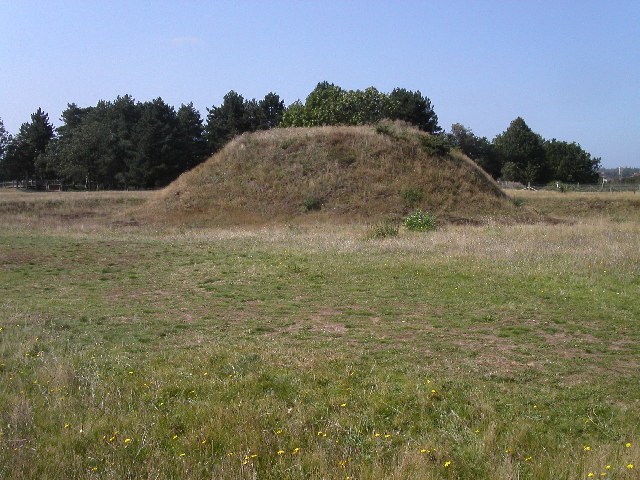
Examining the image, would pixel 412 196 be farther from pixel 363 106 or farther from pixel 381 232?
pixel 363 106

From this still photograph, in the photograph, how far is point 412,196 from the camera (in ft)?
122

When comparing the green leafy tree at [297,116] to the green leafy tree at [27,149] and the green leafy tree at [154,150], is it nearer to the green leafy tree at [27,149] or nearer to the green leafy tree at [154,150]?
the green leafy tree at [154,150]

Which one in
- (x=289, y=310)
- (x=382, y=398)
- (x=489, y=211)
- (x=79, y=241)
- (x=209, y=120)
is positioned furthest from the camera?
(x=209, y=120)

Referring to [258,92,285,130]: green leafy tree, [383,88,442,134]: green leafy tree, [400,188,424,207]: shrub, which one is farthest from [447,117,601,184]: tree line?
[400,188,424,207]: shrub

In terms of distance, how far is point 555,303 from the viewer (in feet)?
42.2

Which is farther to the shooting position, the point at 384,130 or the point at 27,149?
the point at 27,149

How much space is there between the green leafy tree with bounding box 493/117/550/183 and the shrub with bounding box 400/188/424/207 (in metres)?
57.1

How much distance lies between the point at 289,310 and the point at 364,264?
18.5 ft

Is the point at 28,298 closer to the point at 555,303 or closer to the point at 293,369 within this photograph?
the point at 293,369

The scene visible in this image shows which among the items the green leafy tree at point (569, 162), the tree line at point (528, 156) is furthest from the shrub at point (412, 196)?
the green leafy tree at point (569, 162)

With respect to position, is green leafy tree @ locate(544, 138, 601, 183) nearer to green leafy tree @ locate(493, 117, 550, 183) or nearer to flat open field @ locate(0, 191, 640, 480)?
green leafy tree @ locate(493, 117, 550, 183)

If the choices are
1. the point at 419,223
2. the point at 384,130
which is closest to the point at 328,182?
the point at 384,130

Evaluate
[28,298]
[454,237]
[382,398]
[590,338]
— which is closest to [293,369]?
[382,398]

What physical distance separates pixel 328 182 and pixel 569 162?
2641 inches
